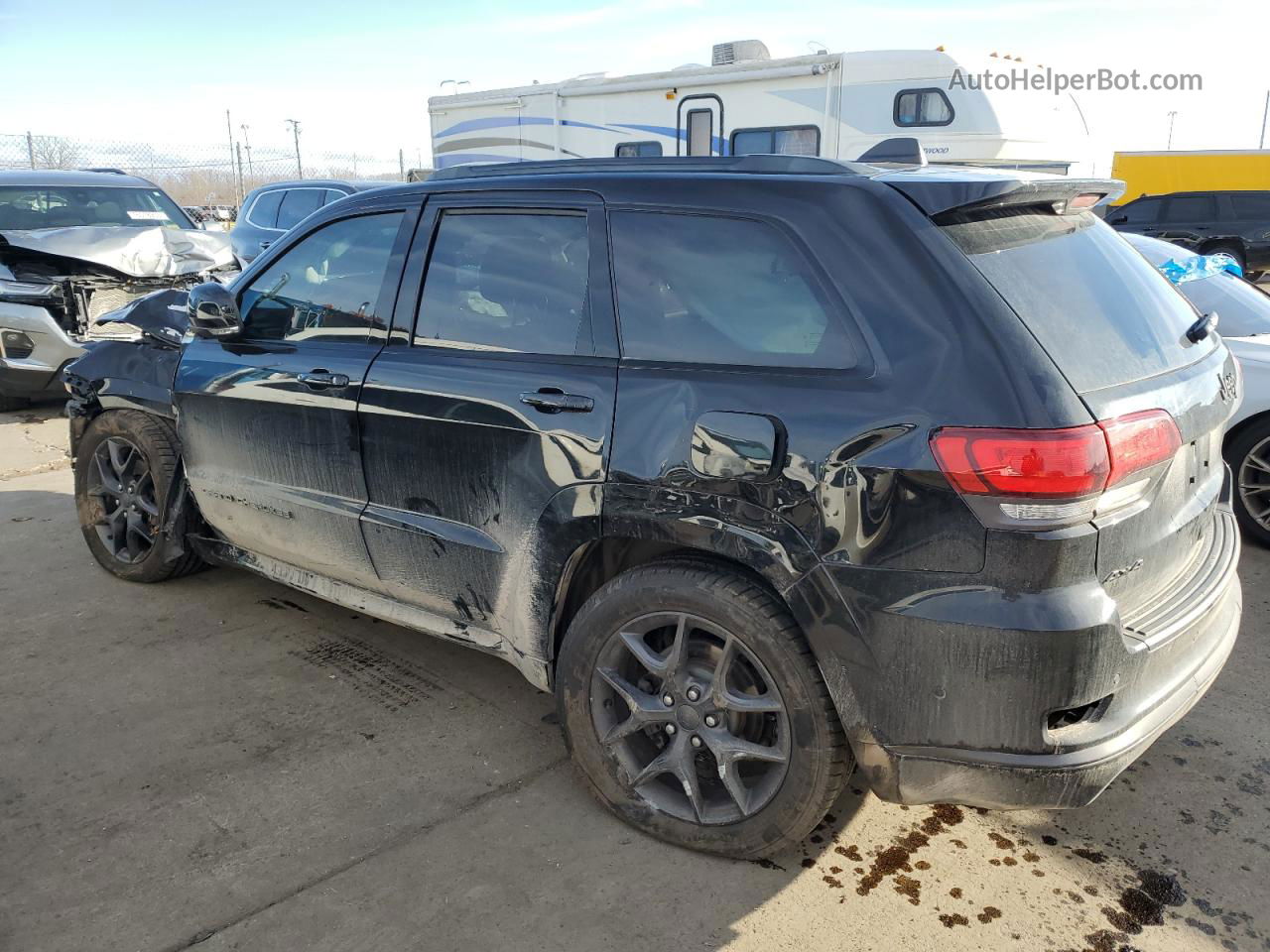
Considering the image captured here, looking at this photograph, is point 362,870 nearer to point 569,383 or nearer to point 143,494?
point 569,383

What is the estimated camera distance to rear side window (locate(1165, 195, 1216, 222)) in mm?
18172

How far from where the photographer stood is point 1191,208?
1833 cm

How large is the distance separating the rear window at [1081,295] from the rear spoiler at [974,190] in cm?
4

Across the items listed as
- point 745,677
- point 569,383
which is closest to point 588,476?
point 569,383

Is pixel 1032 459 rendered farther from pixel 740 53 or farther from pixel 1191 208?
pixel 1191 208

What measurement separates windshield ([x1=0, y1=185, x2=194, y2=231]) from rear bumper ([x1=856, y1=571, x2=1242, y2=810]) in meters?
8.80

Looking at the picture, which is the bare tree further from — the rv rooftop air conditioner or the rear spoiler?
the rear spoiler

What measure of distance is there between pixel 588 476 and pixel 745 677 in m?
0.69

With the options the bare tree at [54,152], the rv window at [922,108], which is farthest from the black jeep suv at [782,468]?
the bare tree at [54,152]

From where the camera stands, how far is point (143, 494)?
4.49m

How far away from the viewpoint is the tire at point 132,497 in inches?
169

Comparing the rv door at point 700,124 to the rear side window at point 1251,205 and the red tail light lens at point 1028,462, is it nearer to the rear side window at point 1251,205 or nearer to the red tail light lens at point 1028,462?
the red tail light lens at point 1028,462

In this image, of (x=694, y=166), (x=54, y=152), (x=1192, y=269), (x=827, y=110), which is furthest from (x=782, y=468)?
(x=54, y=152)

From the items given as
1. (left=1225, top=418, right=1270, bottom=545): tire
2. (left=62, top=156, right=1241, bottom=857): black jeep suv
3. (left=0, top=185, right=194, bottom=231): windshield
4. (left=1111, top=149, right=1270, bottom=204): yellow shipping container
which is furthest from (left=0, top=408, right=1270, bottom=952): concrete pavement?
(left=1111, top=149, right=1270, bottom=204): yellow shipping container
